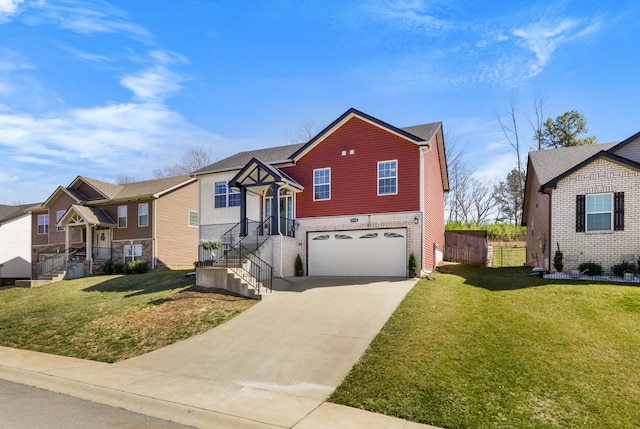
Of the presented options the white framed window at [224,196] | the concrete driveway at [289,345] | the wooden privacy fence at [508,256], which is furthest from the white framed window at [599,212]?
the white framed window at [224,196]

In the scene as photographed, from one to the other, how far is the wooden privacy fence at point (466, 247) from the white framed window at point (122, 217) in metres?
22.2

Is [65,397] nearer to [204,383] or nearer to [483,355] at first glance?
[204,383]

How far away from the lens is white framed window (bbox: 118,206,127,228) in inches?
1106

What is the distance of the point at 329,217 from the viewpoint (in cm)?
1853

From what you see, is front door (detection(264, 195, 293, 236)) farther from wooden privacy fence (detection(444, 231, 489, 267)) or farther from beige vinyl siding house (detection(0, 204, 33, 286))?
beige vinyl siding house (detection(0, 204, 33, 286))

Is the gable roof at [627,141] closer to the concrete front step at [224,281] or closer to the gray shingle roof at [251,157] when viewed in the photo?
the gray shingle roof at [251,157]

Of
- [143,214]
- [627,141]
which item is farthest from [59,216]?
[627,141]

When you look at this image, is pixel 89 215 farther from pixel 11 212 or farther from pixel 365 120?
pixel 365 120

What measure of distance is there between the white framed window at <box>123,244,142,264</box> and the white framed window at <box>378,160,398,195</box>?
18.1m

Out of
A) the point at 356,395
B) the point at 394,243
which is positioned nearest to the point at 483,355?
the point at 356,395

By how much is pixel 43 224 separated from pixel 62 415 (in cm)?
3329

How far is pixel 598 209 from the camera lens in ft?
48.7

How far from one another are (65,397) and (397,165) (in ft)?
47.2

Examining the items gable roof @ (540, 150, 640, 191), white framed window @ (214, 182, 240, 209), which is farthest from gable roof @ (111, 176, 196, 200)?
gable roof @ (540, 150, 640, 191)
